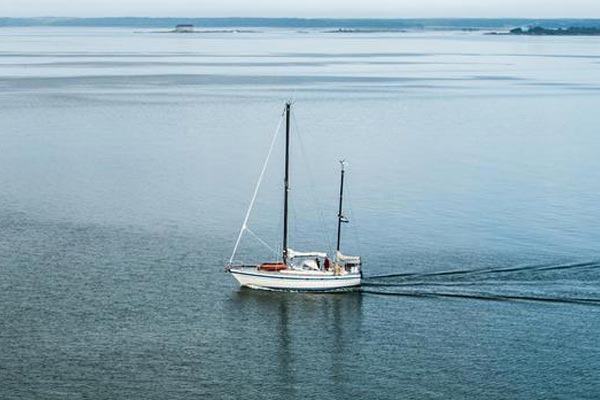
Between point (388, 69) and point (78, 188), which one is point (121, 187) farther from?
point (388, 69)

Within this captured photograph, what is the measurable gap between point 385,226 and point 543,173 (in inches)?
541

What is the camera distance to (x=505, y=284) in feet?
96.6

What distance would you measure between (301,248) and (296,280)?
4.32m

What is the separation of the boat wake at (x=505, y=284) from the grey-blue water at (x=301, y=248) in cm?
8

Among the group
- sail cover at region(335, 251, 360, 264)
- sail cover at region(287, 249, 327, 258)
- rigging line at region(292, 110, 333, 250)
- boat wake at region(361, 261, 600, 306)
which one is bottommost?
boat wake at region(361, 261, 600, 306)

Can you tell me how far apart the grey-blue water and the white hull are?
0.30m

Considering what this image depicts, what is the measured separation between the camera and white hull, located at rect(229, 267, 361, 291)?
2892 centimetres

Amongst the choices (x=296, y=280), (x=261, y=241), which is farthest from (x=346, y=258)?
(x=261, y=241)

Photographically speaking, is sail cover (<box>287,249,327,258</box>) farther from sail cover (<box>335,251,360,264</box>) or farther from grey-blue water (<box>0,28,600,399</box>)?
grey-blue water (<box>0,28,600,399</box>)

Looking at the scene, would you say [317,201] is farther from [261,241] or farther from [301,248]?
[301,248]

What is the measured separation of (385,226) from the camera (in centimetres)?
3591

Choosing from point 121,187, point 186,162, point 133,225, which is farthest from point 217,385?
point 186,162

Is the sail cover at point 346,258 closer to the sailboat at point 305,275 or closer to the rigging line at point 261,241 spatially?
the sailboat at point 305,275

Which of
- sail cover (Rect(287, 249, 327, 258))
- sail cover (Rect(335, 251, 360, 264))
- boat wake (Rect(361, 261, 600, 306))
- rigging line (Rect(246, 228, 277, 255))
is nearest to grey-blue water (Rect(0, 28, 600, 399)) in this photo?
boat wake (Rect(361, 261, 600, 306))
